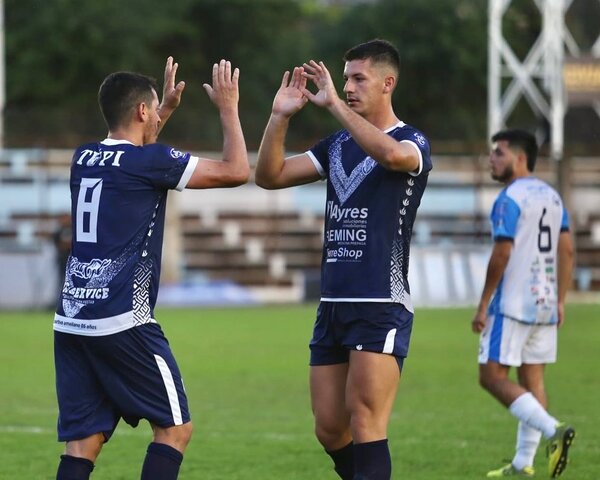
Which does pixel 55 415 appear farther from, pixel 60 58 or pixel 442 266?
pixel 60 58

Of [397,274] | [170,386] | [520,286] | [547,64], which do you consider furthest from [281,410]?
[547,64]

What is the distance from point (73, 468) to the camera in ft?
22.9

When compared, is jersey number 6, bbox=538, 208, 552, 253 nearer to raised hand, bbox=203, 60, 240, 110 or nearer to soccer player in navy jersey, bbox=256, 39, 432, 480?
soccer player in navy jersey, bbox=256, 39, 432, 480

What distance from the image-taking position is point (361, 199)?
7.40 m

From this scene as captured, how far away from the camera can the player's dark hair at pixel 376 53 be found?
747 cm

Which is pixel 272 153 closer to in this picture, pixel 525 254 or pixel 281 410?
pixel 525 254

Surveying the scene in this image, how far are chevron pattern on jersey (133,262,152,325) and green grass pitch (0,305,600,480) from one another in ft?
8.97

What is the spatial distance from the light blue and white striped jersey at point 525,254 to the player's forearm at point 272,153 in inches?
104

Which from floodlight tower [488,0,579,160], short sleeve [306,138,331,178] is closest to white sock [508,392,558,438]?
short sleeve [306,138,331,178]

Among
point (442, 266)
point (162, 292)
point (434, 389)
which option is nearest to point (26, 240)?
point (162, 292)

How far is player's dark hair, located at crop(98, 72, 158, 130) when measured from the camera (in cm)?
702

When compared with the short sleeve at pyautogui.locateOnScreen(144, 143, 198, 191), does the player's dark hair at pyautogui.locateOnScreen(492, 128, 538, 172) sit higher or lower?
higher

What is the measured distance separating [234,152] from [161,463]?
4.96 ft

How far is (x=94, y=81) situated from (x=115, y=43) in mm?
1500
